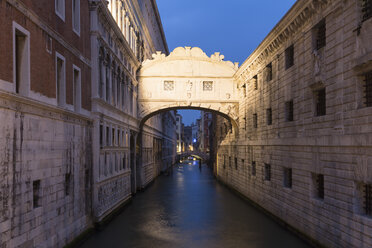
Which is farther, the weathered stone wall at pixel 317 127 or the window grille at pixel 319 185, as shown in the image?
the window grille at pixel 319 185

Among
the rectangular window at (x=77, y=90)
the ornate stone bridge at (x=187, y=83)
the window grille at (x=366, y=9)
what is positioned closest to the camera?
the window grille at (x=366, y=9)

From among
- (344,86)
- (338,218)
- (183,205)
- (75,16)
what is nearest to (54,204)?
(75,16)

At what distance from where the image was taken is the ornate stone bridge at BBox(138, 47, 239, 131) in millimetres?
29188

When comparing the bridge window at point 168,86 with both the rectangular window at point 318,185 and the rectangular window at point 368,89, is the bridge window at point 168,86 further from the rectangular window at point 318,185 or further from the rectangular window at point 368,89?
the rectangular window at point 368,89

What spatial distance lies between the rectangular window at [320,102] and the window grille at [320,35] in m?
1.74

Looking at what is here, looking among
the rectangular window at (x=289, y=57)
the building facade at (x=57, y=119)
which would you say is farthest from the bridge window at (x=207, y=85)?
the rectangular window at (x=289, y=57)

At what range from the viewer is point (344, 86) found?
12.1m

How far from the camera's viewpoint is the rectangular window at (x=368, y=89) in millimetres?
10915

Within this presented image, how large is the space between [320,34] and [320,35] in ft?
0.13

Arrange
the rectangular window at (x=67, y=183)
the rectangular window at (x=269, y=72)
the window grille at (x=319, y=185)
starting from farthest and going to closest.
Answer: the rectangular window at (x=269, y=72) < the window grille at (x=319, y=185) < the rectangular window at (x=67, y=183)

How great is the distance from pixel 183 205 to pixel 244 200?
181 inches

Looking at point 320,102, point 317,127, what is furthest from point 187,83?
point 317,127

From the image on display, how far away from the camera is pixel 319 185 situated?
567 inches

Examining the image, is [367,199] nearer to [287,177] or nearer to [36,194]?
[287,177]
